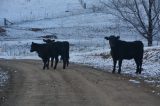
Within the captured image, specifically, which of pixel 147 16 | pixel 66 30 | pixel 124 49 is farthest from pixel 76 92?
pixel 66 30

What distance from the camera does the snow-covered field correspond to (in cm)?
3916

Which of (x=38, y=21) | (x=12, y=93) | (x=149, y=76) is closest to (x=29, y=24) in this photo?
(x=38, y=21)

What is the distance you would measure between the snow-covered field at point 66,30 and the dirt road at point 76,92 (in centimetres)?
694

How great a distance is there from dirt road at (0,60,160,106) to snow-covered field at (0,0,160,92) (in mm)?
6943

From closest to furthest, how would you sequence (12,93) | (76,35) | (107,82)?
(12,93)
(107,82)
(76,35)

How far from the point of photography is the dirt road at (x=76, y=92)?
1417 centimetres

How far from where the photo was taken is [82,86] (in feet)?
58.0

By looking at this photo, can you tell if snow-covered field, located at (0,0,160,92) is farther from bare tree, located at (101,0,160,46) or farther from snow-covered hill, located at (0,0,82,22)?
bare tree, located at (101,0,160,46)

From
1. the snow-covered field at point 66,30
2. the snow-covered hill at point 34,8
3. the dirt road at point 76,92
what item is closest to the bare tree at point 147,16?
the snow-covered field at point 66,30

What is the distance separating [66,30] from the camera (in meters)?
72.9

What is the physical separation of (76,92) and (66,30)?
5703 cm

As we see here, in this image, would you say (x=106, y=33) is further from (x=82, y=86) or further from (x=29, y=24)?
(x=82, y=86)

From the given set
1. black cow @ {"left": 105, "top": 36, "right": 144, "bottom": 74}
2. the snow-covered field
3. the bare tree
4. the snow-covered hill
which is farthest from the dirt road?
the snow-covered hill

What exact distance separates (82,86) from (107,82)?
171 cm
